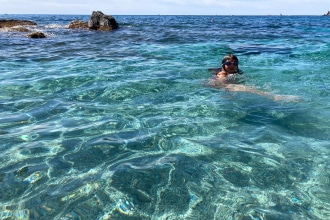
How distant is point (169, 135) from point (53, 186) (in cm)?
202

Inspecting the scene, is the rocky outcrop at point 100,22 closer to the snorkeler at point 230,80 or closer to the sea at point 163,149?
the sea at point 163,149

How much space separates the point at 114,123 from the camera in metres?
5.28

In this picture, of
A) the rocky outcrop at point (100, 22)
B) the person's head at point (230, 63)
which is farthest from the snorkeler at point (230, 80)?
the rocky outcrop at point (100, 22)

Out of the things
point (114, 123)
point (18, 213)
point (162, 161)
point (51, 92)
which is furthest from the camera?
point (51, 92)

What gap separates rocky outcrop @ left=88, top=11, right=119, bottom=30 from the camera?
99.7ft

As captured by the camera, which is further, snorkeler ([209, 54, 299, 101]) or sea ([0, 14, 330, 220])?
snorkeler ([209, 54, 299, 101])

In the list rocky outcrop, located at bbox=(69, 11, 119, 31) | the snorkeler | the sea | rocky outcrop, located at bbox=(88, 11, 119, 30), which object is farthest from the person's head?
rocky outcrop, located at bbox=(88, 11, 119, 30)

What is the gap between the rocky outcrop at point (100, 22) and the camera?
3039 cm

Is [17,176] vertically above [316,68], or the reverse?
[316,68]

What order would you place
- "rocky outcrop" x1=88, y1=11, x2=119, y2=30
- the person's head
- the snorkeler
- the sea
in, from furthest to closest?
"rocky outcrop" x1=88, y1=11, x2=119, y2=30 < the person's head < the snorkeler < the sea

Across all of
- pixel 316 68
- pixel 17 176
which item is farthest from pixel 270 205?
pixel 316 68

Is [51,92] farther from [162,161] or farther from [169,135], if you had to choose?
[162,161]

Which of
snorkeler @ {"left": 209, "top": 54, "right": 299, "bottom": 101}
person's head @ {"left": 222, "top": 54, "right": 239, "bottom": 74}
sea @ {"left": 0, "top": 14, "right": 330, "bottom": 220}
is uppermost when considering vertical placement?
person's head @ {"left": 222, "top": 54, "right": 239, "bottom": 74}

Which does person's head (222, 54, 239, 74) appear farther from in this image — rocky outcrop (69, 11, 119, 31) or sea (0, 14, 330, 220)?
rocky outcrop (69, 11, 119, 31)
